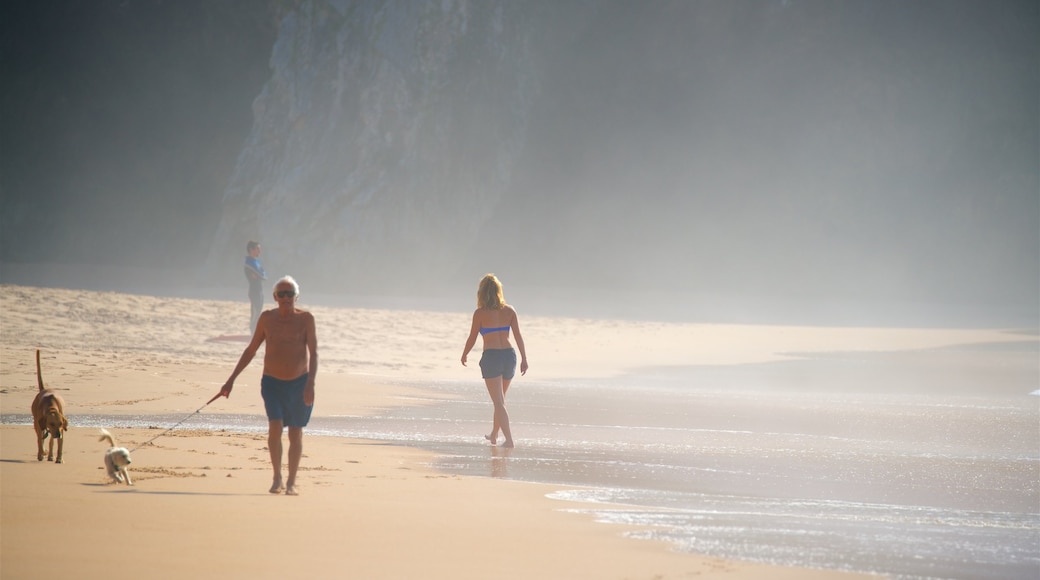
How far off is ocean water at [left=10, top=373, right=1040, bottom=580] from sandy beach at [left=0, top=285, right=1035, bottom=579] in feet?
1.10

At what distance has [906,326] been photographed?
21000 millimetres

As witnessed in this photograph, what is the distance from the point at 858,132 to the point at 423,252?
11991 mm

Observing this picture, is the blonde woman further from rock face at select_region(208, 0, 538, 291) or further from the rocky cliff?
the rocky cliff

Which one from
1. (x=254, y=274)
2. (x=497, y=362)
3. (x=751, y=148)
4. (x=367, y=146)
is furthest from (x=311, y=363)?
(x=751, y=148)

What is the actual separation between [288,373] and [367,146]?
68.6 feet

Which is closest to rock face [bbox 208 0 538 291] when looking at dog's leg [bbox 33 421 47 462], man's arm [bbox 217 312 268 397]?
dog's leg [bbox 33 421 47 462]

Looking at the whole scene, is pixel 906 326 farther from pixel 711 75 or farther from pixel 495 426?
pixel 495 426

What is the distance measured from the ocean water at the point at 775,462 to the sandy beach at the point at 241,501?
336 millimetres

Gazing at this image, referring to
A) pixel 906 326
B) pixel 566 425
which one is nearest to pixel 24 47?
pixel 906 326

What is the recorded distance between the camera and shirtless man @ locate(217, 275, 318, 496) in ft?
19.2

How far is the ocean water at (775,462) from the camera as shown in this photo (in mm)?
5375

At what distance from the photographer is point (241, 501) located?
18.6 ft

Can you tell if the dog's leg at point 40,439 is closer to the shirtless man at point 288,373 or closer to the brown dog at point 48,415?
the brown dog at point 48,415

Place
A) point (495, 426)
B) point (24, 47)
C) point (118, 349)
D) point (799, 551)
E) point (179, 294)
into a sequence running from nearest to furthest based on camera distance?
1. point (799, 551)
2. point (495, 426)
3. point (118, 349)
4. point (179, 294)
5. point (24, 47)
